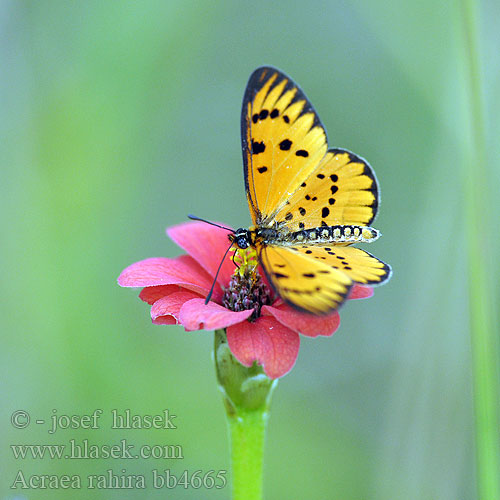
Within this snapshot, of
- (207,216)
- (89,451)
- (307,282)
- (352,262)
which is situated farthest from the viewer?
(207,216)

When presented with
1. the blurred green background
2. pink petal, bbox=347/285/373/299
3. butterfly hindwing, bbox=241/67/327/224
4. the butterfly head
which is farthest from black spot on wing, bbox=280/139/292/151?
the blurred green background

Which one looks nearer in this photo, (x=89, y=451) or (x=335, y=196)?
(x=335, y=196)

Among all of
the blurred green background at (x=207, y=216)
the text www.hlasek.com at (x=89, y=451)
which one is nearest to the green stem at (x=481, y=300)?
the blurred green background at (x=207, y=216)

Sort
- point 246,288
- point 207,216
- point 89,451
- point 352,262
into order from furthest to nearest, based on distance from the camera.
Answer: point 207,216 → point 89,451 → point 246,288 → point 352,262

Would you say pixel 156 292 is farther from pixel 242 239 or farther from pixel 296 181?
pixel 296 181

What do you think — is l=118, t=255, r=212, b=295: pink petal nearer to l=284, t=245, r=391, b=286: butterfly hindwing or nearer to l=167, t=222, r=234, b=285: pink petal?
l=167, t=222, r=234, b=285: pink petal

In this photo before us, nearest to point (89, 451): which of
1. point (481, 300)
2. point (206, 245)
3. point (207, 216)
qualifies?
point (206, 245)

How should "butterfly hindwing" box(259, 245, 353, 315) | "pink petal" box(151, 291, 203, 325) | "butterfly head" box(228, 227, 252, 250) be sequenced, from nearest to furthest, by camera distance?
"butterfly hindwing" box(259, 245, 353, 315), "pink petal" box(151, 291, 203, 325), "butterfly head" box(228, 227, 252, 250)

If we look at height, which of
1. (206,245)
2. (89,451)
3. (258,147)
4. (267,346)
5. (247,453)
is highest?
(258,147)
